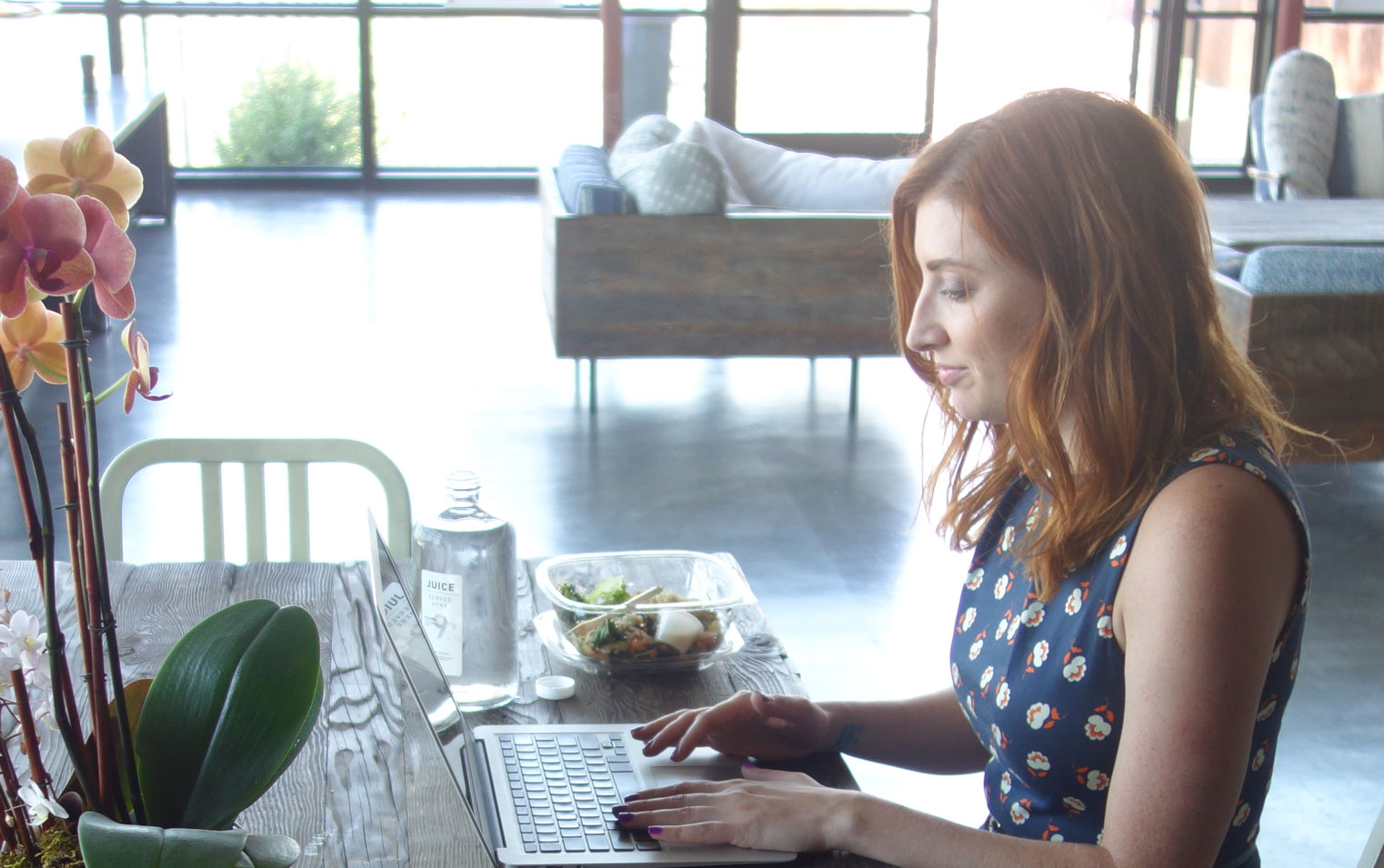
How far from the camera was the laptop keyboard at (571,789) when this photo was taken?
3.41ft

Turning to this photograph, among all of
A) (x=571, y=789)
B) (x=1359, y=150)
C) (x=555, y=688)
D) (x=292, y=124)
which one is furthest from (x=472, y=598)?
(x=292, y=124)

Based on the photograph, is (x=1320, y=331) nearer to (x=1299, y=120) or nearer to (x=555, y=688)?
(x=555, y=688)

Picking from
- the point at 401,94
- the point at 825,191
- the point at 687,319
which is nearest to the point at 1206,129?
the point at 825,191

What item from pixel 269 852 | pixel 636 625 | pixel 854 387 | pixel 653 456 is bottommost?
pixel 653 456

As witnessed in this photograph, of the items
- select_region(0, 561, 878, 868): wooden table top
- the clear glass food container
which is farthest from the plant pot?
the clear glass food container

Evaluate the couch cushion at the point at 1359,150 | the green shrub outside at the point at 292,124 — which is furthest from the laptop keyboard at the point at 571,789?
the green shrub outside at the point at 292,124

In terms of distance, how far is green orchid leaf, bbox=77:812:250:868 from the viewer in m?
0.62

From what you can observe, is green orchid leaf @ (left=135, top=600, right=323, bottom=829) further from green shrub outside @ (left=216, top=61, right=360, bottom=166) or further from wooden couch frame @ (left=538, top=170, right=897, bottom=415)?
green shrub outside @ (left=216, top=61, right=360, bottom=166)

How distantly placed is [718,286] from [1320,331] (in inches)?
75.6

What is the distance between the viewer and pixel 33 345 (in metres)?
0.73

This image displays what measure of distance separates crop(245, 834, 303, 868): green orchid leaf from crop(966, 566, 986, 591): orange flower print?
78 cm

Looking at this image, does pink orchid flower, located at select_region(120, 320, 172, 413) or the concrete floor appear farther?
the concrete floor

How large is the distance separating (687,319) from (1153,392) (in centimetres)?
358

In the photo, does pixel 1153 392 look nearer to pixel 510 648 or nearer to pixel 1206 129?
pixel 510 648
